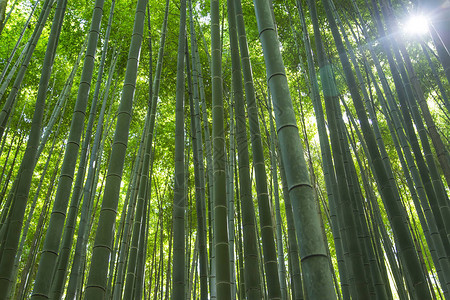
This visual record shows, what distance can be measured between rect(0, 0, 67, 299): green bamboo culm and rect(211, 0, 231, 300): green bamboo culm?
100cm

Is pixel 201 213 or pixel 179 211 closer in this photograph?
pixel 179 211

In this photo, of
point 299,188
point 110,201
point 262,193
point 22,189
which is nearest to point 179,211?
point 262,193

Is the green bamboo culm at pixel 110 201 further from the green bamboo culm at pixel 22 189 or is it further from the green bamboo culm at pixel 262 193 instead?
the green bamboo culm at pixel 262 193

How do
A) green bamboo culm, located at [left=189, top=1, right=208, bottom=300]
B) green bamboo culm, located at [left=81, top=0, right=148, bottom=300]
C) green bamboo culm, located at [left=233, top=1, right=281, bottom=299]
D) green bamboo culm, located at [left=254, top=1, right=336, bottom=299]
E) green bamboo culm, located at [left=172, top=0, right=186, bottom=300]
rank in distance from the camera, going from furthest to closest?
green bamboo culm, located at [left=189, top=1, right=208, bottom=300] < green bamboo culm, located at [left=172, top=0, right=186, bottom=300] < green bamboo culm, located at [left=233, top=1, right=281, bottom=299] < green bamboo culm, located at [left=81, top=0, right=148, bottom=300] < green bamboo culm, located at [left=254, top=1, right=336, bottom=299]

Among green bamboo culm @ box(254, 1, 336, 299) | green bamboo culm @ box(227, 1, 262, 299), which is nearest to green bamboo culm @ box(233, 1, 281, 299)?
green bamboo culm @ box(227, 1, 262, 299)

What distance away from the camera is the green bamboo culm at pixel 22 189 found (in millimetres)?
1755

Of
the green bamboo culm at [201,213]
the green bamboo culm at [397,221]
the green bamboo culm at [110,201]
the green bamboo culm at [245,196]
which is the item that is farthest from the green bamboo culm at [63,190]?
the green bamboo culm at [397,221]

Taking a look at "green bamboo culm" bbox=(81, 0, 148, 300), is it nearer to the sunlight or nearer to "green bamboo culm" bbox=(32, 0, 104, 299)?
"green bamboo culm" bbox=(32, 0, 104, 299)

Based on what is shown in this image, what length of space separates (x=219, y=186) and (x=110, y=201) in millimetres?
614

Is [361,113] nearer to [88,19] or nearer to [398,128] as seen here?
[398,128]

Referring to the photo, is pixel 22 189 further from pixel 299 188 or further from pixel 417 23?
pixel 417 23

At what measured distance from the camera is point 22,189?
1979 millimetres

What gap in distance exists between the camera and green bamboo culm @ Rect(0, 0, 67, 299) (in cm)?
175

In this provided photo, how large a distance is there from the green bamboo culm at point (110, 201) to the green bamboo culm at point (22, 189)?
0.52 m
